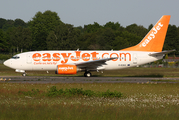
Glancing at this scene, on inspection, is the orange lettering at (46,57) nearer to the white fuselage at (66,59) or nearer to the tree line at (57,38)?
the white fuselage at (66,59)

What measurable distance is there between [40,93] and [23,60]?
1748 centimetres

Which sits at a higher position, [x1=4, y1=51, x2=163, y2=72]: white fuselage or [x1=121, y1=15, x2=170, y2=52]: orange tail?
[x1=121, y1=15, x2=170, y2=52]: orange tail

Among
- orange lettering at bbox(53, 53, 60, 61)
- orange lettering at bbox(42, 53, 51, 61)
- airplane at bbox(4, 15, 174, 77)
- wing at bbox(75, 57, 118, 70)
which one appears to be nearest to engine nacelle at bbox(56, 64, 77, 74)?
airplane at bbox(4, 15, 174, 77)

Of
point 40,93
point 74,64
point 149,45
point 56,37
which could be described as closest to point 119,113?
point 40,93

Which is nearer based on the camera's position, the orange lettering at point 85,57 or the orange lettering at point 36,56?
the orange lettering at point 36,56

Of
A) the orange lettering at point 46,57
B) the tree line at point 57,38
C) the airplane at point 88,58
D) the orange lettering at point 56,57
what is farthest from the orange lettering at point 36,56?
the tree line at point 57,38

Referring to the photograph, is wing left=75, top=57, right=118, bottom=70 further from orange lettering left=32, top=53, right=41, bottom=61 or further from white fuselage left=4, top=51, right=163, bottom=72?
orange lettering left=32, top=53, right=41, bottom=61

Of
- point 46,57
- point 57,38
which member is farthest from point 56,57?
point 57,38

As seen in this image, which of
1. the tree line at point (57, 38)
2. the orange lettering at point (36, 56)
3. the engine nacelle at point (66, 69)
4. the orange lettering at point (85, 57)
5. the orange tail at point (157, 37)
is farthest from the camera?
the tree line at point (57, 38)

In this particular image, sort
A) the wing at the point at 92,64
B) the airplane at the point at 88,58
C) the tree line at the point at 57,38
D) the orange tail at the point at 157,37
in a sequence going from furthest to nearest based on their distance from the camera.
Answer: the tree line at the point at 57,38, the orange tail at the point at 157,37, the airplane at the point at 88,58, the wing at the point at 92,64

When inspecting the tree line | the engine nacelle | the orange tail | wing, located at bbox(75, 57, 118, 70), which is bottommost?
the engine nacelle

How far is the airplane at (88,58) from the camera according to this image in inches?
1316

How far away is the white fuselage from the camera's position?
33531mm

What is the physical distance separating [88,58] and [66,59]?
2821 mm
